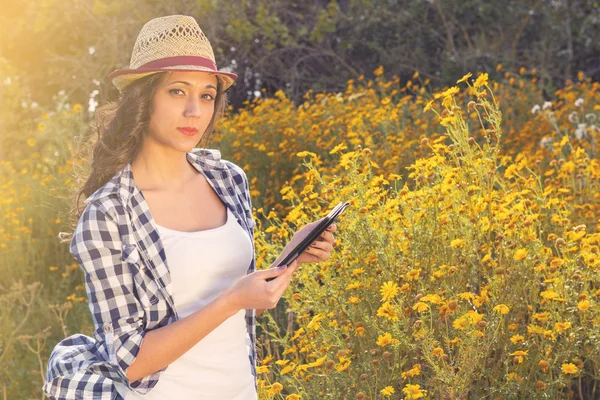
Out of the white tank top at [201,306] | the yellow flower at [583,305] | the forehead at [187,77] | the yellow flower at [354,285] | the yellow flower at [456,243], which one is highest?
the forehead at [187,77]

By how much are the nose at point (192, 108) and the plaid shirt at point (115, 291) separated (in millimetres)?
210

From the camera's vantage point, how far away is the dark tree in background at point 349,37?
978 centimetres

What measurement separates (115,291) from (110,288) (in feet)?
0.04

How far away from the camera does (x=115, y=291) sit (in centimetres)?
195

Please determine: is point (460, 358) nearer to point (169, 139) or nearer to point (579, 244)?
point (579, 244)

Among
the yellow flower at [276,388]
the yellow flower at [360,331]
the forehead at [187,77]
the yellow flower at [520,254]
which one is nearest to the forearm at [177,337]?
the forehead at [187,77]

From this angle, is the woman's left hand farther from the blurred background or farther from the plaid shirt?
the blurred background

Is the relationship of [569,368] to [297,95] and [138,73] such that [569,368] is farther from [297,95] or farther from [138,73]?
[297,95]

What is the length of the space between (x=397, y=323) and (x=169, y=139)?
39.5 inches

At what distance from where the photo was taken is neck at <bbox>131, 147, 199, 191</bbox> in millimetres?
2230

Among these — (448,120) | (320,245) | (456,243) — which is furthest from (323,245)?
(448,120)

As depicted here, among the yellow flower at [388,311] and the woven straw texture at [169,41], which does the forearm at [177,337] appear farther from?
the yellow flower at [388,311]

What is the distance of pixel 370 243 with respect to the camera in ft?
10.1

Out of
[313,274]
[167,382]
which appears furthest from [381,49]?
[167,382]
